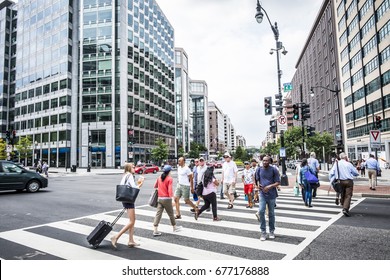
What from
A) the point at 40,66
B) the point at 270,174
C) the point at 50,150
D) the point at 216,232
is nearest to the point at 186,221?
the point at 216,232

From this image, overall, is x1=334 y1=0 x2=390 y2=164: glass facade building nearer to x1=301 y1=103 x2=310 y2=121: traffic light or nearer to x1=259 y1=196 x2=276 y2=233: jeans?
x1=301 y1=103 x2=310 y2=121: traffic light

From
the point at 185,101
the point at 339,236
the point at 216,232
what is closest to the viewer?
the point at 339,236

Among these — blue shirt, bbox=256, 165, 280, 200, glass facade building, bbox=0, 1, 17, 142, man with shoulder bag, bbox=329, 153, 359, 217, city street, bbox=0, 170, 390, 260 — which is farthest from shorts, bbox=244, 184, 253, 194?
glass facade building, bbox=0, 1, 17, 142

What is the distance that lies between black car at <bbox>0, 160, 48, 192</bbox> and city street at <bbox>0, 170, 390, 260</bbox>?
4512 millimetres

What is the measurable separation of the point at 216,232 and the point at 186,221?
1530mm

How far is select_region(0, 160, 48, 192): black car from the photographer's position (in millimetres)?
13094

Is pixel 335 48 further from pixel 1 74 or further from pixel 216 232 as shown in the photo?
pixel 1 74

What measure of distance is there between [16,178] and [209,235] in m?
12.2

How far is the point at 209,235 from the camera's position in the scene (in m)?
5.84

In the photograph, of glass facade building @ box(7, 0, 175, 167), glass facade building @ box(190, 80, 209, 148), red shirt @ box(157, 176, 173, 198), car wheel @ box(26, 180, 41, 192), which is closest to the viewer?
red shirt @ box(157, 176, 173, 198)

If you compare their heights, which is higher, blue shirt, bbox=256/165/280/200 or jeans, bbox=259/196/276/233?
blue shirt, bbox=256/165/280/200

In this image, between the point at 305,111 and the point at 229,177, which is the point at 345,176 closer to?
the point at 229,177

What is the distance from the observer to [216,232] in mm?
6094

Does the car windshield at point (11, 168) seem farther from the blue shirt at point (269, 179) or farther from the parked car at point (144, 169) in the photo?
the parked car at point (144, 169)
